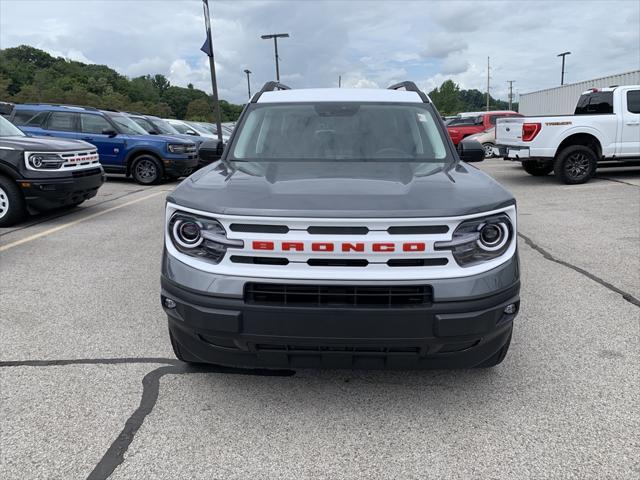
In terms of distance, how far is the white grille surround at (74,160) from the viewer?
7.52 meters

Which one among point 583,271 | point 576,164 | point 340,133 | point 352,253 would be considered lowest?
point 583,271

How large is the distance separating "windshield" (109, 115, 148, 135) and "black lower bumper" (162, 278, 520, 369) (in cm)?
1166

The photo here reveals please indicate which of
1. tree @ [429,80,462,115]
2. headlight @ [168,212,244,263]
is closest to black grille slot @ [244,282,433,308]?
headlight @ [168,212,244,263]

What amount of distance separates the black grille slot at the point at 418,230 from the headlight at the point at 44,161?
6.81 metres

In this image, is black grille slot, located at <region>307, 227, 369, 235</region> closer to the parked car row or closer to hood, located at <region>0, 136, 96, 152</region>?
the parked car row

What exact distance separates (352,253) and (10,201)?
22.5 ft

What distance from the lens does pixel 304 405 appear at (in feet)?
9.34

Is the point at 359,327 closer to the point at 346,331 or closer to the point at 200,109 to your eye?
the point at 346,331

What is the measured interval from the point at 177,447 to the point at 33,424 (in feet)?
2.62

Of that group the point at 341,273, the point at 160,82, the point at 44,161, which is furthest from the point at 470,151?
the point at 160,82

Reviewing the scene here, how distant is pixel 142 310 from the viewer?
427 cm

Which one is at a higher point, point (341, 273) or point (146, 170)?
point (341, 273)

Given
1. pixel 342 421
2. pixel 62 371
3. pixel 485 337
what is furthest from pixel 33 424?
pixel 485 337

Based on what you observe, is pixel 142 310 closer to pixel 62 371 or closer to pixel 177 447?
pixel 62 371
